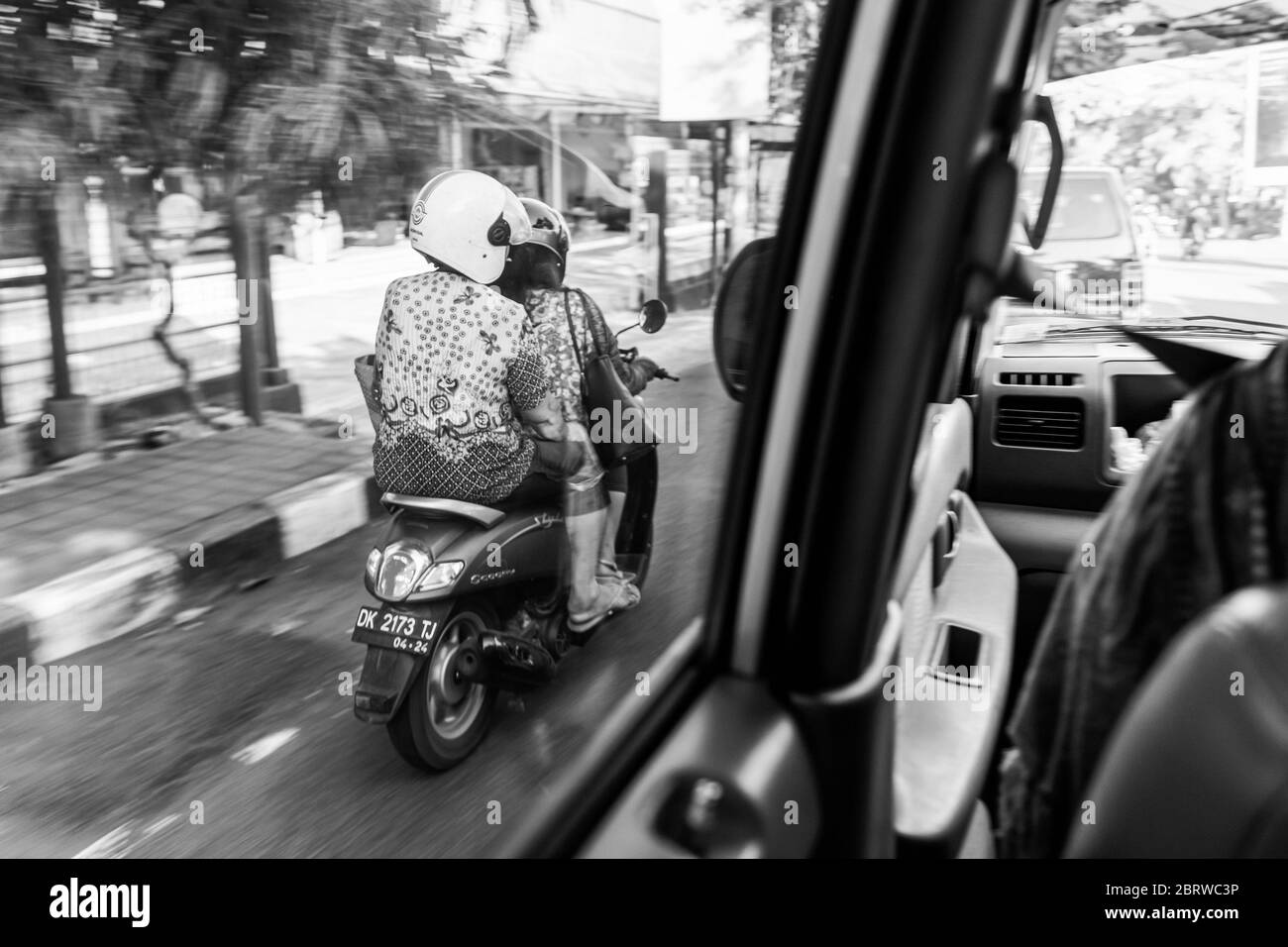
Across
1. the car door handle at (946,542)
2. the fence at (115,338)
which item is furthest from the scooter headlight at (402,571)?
the fence at (115,338)

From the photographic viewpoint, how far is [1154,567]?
3.26ft

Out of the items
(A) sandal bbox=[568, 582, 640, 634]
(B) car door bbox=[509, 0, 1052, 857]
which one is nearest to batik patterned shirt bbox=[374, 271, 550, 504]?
(A) sandal bbox=[568, 582, 640, 634]

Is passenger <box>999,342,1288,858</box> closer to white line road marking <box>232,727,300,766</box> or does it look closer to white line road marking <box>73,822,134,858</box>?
white line road marking <box>73,822,134,858</box>

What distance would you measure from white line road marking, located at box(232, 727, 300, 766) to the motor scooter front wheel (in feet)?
0.82

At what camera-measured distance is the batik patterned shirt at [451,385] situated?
7.89 feet

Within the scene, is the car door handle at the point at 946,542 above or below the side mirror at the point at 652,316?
below

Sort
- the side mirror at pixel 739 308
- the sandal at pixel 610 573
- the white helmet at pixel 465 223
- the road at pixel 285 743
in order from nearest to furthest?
the side mirror at pixel 739 308 < the road at pixel 285 743 < the white helmet at pixel 465 223 < the sandal at pixel 610 573

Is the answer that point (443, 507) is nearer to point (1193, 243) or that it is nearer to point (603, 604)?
point (603, 604)

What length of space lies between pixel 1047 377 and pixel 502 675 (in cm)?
166

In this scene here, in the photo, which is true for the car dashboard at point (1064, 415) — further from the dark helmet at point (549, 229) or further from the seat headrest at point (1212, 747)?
the seat headrest at point (1212, 747)

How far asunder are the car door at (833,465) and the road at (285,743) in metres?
0.35

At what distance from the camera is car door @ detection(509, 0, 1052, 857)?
43.3 inches

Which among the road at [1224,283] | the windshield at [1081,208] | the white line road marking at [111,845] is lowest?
the white line road marking at [111,845]
